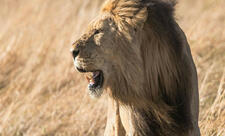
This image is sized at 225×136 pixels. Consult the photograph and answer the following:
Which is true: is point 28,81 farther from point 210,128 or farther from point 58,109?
point 210,128

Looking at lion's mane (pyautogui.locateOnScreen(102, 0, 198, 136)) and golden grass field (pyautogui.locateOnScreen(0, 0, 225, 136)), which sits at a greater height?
lion's mane (pyautogui.locateOnScreen(102, 0, 198, 136))

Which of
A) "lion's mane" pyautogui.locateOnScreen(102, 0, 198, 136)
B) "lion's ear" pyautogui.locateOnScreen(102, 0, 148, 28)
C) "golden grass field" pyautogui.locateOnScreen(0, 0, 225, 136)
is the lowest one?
"golden grass field" pyautogui.locateOnScreen(0, 0, 225, 136)

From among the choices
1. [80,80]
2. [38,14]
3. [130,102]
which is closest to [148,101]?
[130,102]

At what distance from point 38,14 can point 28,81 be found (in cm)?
206

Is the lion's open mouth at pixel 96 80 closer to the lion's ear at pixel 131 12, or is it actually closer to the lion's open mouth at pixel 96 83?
the lion's open mouth at pixel 96 83

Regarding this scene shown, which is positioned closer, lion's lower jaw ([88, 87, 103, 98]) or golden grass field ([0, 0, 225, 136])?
lion's lower jaw ([88, 87, 103, 98])

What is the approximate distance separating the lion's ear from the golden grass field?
1.54 metres

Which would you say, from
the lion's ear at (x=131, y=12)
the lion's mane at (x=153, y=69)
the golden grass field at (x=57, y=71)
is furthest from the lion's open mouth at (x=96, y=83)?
the golden grass field at (x=57, y=71)

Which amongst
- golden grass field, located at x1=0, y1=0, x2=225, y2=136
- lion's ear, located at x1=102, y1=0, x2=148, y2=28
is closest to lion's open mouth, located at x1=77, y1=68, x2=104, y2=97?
lion's ear, located at x1=102, y1=0, x2=148, y2=28

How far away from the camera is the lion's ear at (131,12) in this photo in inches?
158

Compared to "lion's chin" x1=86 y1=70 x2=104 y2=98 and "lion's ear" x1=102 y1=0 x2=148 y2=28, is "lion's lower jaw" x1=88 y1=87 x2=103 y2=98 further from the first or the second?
"lion's ear" x1=102 y1=0 x2=148 y2=28

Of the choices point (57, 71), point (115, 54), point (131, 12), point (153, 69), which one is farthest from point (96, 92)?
point (57, 71)

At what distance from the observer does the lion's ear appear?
4.02 metres

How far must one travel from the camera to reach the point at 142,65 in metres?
4.10
